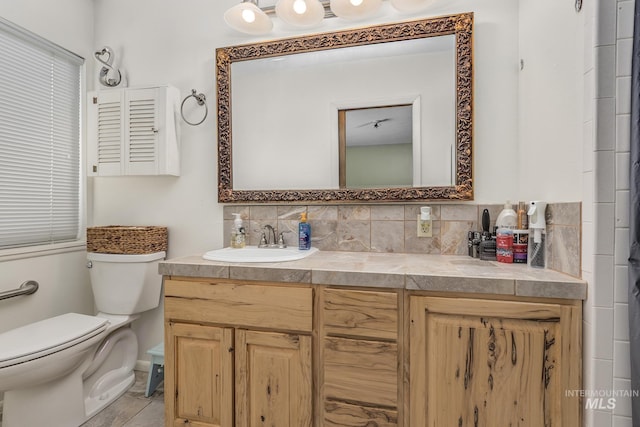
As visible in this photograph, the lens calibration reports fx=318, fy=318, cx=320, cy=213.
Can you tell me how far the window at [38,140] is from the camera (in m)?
1.62

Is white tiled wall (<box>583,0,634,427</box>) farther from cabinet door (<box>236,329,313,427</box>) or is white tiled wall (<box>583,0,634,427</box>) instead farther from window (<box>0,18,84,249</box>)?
window (<box>0,18,84,249</box>)

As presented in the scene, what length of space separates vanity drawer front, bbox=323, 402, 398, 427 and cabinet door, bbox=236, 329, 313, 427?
3.1 inches

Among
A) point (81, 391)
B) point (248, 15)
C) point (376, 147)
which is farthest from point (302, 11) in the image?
point (81, 391)

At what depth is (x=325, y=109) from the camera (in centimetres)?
167

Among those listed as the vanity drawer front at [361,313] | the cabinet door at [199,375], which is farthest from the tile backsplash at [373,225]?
the cabinet door at [199,375]

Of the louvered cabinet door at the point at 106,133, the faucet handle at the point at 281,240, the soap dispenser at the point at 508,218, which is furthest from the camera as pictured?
the louvered cabinet door at the point at 106,133

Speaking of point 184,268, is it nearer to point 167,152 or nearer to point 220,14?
point 167,152

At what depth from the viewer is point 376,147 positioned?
1.60 meters

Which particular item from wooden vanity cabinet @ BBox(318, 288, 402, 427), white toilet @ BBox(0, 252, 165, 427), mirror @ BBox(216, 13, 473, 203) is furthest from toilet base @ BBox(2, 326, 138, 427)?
wooden vanity cabinet @ BBox(318, 288, 402, 427)

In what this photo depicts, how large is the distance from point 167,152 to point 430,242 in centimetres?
150

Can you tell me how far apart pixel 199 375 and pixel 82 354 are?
607mm

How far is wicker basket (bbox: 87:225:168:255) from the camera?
1.75 m

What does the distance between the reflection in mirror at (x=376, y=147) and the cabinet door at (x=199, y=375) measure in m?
0.95

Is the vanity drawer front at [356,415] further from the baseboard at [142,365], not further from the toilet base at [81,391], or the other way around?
the baseboard at [142,365]
